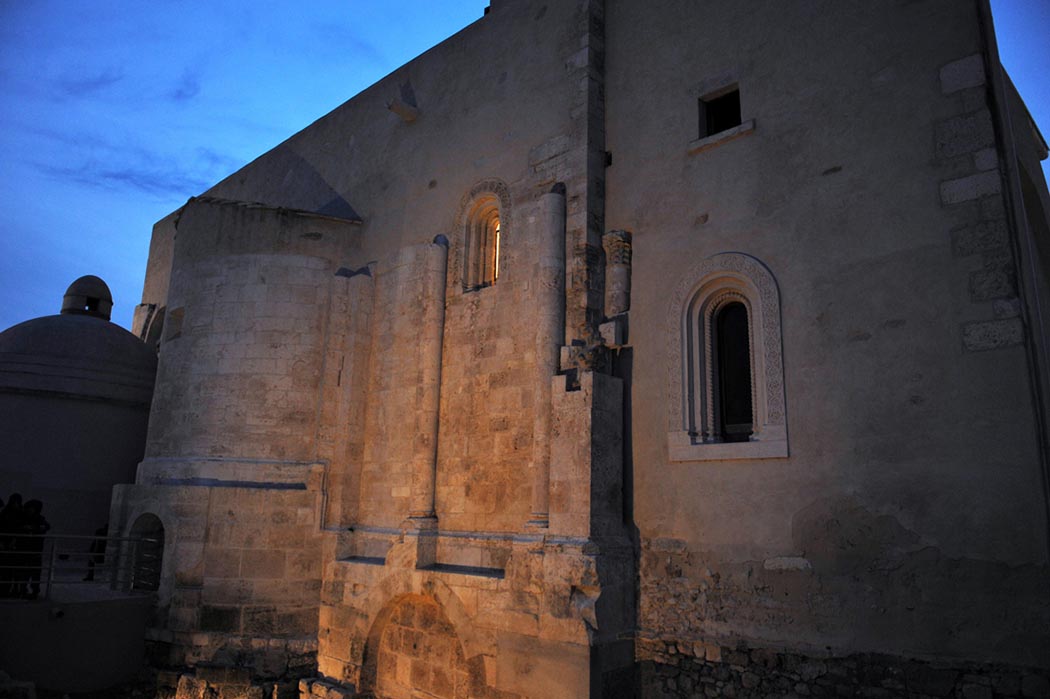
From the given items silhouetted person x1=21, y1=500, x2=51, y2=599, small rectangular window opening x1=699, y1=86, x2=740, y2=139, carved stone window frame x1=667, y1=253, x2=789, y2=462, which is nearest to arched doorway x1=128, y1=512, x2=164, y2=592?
silhouetted person x1=21, y1=500, x2=51, y2=599

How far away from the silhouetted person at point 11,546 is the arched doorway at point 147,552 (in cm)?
147

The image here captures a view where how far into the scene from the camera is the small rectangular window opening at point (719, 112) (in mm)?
8391

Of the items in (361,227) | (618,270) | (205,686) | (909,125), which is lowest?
(205,686)

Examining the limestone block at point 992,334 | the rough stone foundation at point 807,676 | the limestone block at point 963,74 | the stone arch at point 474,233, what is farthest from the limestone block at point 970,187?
the stone arch at point 474,233

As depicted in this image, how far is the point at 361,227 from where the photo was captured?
12.5m

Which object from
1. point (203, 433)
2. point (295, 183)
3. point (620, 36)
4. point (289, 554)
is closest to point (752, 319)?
point (620, 36)

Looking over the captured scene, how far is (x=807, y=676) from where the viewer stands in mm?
6477

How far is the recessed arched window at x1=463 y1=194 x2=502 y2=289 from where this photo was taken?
409 inches

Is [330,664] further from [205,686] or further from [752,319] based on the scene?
[752,319]

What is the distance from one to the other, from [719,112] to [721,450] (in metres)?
3.89

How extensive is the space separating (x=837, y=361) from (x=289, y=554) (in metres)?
7.76

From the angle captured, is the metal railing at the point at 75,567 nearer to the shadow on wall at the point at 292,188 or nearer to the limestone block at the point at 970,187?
the shadow on wall at the point at 292,188

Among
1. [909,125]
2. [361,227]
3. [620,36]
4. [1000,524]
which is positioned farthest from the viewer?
[361,227]

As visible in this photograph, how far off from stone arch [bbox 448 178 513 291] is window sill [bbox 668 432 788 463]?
3.77m
